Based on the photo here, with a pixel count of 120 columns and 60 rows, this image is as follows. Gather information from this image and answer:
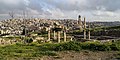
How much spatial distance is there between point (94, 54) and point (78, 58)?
1983 millimetres

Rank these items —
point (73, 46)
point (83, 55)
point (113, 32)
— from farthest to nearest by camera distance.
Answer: point (113, 32), point (73, 46), point (83, 55)

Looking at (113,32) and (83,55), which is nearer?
(83,55)

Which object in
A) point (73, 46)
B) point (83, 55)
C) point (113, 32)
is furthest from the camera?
point (113, 32)

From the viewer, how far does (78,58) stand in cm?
1734

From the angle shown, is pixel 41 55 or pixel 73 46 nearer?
pixel 41 55

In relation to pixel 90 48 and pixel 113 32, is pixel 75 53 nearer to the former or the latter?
pixel 90 48

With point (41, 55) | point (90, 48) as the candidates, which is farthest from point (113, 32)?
Result: point (41, 55)

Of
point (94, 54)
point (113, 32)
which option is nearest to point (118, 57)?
point (94, 54)

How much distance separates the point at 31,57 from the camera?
57.4 feet

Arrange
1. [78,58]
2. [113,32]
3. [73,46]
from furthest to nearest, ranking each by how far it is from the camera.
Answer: [113,32], [73,46], [78,58]

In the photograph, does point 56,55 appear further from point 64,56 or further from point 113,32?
point 113,32

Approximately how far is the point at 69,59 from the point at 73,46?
4.56 metres

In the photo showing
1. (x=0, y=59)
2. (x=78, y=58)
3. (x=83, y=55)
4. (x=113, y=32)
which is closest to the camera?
(x=0, y=59)

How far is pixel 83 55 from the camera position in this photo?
18.5 m
